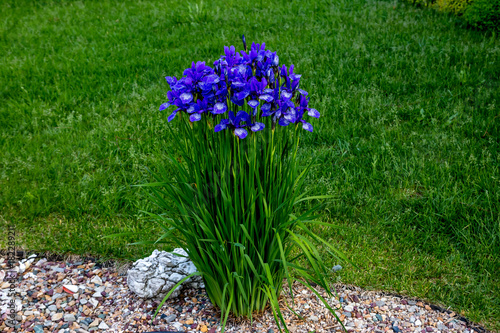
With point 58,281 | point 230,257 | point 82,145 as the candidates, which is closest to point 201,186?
point 230,257

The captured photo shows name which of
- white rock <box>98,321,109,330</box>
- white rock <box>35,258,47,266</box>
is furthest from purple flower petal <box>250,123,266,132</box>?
white rock <box>35,258,47,266</box>

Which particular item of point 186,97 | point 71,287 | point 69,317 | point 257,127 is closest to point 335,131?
point 257,127

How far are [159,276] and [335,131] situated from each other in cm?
251

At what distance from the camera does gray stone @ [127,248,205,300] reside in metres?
2.70

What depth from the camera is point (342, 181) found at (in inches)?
152

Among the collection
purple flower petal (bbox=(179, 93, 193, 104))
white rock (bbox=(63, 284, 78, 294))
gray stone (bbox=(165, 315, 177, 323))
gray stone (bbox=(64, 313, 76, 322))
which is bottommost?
gray stone (bbox=(64, 313, 76, 322))

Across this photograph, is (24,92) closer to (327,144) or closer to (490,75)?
(327,144)

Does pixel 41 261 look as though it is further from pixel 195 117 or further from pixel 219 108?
pixel 219 108

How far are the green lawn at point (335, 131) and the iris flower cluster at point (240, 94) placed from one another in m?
1.05

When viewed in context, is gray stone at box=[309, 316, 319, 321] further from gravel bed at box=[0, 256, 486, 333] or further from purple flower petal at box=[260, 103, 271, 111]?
purple flower petal at box=[260, 103, 271, 111]

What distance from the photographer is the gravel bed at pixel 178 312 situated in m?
2.54

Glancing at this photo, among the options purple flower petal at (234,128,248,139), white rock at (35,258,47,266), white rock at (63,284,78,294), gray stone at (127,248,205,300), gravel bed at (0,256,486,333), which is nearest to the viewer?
purple flower petal at (234,128,248,139)

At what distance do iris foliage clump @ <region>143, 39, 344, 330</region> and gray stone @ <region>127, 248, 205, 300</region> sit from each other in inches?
12.5

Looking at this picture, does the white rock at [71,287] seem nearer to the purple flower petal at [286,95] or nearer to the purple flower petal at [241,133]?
the purple flower petal at [241,133]
